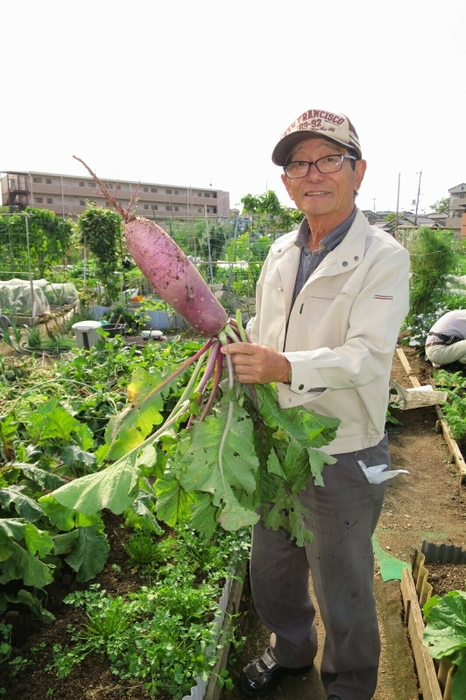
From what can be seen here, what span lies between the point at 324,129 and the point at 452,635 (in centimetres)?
203

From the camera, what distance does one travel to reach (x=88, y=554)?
102 inches

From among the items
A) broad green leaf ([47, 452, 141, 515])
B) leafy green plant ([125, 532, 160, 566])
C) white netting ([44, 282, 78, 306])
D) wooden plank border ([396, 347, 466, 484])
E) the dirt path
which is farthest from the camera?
white netting ([44, 282, 78, 306])

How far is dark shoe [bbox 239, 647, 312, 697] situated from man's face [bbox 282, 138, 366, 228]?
84.1 inches

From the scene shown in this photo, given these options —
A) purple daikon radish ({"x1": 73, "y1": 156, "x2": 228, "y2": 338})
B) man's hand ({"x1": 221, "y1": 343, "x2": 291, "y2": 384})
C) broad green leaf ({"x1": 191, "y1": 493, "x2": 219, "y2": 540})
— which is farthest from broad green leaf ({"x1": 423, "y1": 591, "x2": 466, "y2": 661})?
purple daikon radish ({"x1": 73, "y1": 156, "x2": 228, "y2": 338})

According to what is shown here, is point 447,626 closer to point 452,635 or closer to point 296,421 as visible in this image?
point 452,635

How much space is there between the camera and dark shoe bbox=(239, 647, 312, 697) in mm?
2492

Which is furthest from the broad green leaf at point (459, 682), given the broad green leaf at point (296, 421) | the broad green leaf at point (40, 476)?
the broad green leaf at point (40, 476)

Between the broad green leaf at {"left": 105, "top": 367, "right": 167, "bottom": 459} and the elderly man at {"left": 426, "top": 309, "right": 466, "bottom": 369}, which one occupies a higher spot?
the broad green leaf at {"left": 105, "top": 367, "right": 167, "bottom": 459}

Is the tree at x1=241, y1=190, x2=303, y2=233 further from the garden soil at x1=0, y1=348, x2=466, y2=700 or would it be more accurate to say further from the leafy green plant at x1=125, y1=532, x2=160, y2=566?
the leafy green plant at x1=125, y1=532, x2=160, y2=566

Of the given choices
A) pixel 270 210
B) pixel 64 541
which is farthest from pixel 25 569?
pixel 270 210

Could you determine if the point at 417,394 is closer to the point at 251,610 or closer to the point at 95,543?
the point at 251,610

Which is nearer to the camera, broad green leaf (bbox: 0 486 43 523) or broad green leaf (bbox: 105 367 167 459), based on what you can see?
broad green leaf (bbox: 105 367 167 459)

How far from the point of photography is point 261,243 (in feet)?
44.0

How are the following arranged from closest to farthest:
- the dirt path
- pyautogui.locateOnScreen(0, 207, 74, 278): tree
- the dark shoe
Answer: the dark shoe, the dirt path, pyautogui.locateOnScreen(0, 207, 74, 278): tree
